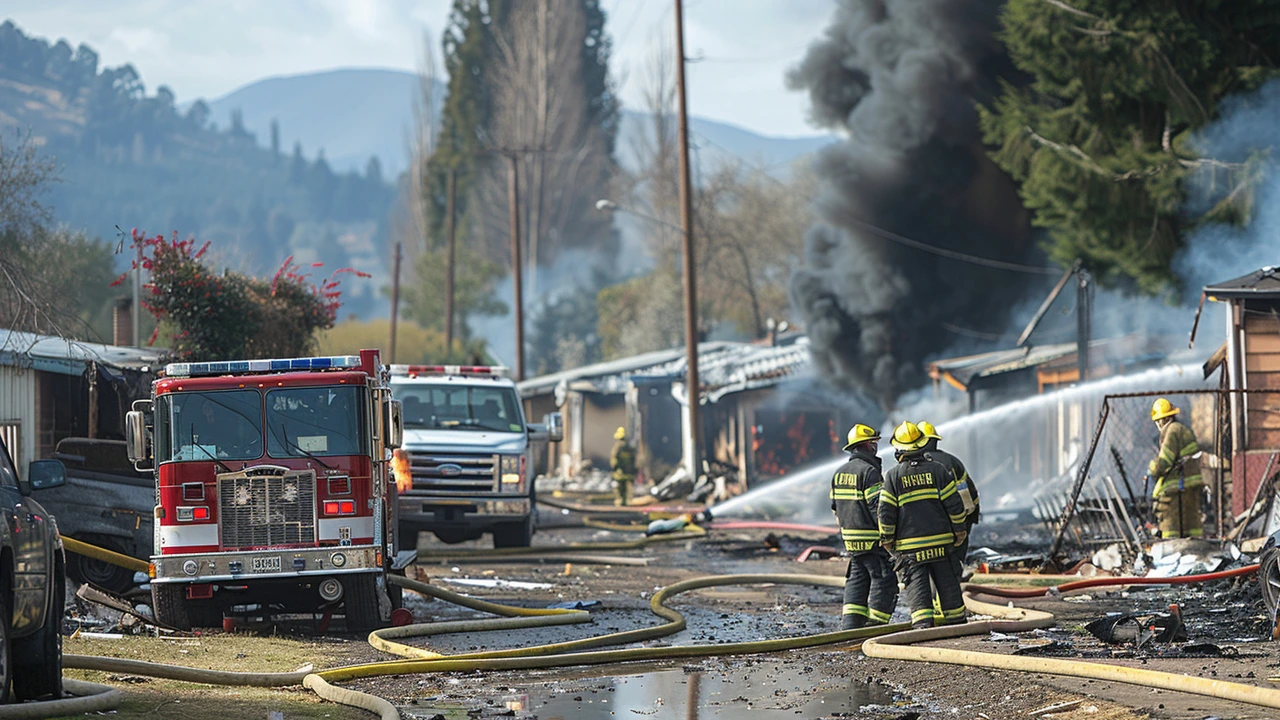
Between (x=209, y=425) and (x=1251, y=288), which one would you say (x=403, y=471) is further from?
(x=1251, y=288)

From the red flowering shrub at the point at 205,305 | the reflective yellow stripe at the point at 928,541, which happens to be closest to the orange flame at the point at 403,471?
the red flowering shrub at the point at 205,305

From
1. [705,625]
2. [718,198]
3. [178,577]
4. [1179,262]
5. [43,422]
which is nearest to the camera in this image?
[178,577]

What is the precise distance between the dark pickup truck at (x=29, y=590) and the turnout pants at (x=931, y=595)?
5611mm

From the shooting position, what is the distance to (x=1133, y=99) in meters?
23.9

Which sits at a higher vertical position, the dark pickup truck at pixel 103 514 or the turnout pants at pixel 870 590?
the dark pickup truck at pixel 103 514

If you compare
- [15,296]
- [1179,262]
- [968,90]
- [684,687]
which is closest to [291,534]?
[15,296]

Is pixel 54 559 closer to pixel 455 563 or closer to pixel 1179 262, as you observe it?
pixel 455 563

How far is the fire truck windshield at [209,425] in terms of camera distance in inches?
460

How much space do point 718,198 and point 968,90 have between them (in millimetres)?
39306

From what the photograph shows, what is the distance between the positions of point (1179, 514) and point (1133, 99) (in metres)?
10.8

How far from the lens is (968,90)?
32062 millimetres

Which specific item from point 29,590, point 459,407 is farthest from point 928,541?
point 459,407

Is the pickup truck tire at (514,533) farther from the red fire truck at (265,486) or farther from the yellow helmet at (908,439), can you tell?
the yellow helmet at (908,439)

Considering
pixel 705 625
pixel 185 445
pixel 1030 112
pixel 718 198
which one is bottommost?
pixel 705 625
